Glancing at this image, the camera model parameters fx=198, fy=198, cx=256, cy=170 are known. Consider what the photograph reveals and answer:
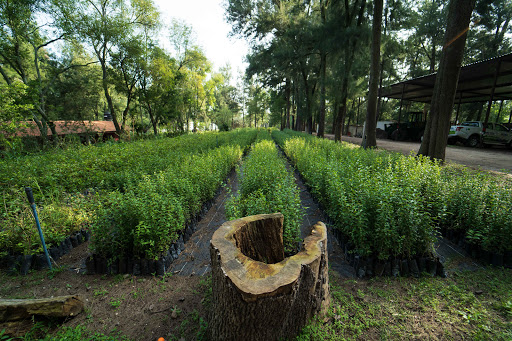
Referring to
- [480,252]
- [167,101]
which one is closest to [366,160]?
[480,252]

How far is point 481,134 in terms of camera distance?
1361 cm

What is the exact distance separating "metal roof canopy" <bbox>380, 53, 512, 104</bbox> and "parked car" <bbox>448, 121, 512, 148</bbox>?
6.47 feet

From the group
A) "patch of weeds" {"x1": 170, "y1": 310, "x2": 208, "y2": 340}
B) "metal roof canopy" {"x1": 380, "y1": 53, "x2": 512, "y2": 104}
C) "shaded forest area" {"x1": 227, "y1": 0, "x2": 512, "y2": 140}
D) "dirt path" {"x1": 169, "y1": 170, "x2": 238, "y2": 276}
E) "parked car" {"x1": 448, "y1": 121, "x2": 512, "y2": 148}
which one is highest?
"shaded forest area" {"x1": 227, "y1": 0, "x2": 512, "y2": 140}

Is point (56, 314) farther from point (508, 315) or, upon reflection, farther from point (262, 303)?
point (508, 315)

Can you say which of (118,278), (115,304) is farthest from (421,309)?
(118,278)

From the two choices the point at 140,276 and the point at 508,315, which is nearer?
the point at 508,315

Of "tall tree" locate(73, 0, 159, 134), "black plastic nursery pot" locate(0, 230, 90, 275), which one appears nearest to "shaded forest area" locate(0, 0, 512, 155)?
"tall tree" locate(73, 0, 159, 134)

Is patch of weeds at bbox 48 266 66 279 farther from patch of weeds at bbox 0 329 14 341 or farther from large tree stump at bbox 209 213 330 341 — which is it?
large tree stump at bbox 209 213 330 341

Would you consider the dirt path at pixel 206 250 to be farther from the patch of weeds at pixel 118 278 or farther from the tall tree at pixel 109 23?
the tall tree at pixel 109 23

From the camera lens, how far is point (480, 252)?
279 cm

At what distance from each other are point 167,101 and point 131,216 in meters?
21.9

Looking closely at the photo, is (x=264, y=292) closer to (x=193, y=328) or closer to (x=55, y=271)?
(x=193, y=328)

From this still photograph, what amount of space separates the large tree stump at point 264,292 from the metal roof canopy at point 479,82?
1667cm

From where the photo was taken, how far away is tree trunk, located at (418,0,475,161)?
5.79 meters
